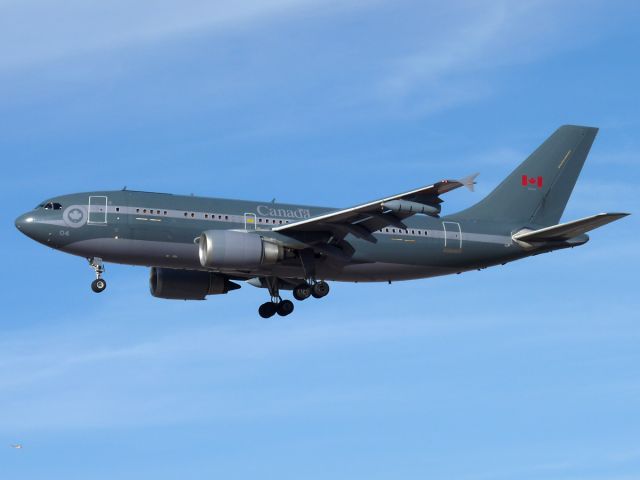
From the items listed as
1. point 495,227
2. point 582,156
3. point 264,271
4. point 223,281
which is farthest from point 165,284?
point 582,156

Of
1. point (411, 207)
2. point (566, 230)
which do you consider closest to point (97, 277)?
point (411, 207)

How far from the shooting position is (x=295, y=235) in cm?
4762

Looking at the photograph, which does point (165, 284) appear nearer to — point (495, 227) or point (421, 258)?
point (421, 258)

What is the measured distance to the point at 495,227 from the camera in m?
52.2

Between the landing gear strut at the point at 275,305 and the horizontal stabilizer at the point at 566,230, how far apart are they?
10017 millimetres

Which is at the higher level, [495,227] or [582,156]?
[582,156]

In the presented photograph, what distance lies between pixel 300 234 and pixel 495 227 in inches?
368

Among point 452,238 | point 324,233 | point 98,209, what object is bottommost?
point 324,233

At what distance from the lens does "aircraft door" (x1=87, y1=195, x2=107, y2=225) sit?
46406mm

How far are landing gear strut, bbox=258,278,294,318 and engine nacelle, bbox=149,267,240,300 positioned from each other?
1.90 metres

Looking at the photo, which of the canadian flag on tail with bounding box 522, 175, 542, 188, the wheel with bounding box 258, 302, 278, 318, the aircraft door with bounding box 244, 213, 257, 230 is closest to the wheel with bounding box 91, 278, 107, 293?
the aircraft door with bounding box 244, 213, 257, 230

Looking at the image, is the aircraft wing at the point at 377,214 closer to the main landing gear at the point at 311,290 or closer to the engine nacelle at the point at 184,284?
the main landing gear at the point at 311,290

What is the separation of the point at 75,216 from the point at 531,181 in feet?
67.2

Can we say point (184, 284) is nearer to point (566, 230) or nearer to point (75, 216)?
point (75, 216)
